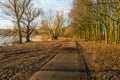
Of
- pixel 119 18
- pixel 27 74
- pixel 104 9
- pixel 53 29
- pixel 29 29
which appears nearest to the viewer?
pixel 27 74

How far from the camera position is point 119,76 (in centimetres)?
1008

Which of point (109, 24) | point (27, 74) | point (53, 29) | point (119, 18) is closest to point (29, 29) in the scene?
point (109, 24)

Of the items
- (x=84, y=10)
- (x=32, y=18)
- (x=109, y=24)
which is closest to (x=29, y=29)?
(x=32, y=18)

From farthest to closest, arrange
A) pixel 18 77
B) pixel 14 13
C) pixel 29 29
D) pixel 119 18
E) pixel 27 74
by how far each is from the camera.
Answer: pixel 29 29 → pixel 14 13 → pixel 119 18 → pixel 27 74 → pixel 18 77

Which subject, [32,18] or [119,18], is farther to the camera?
[32,18]

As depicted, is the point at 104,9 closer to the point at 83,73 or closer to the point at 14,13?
the point at 14,13

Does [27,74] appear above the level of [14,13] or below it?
below

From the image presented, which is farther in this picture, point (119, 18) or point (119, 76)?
point (119, 18)

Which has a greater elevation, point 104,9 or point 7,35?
point 104,9

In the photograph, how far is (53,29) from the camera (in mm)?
82438

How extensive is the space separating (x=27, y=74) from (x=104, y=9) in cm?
2811

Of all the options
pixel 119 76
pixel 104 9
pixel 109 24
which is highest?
pixel 104 9

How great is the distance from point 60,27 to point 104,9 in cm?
4875

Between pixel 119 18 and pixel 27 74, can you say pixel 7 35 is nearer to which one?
pixel 119 18
